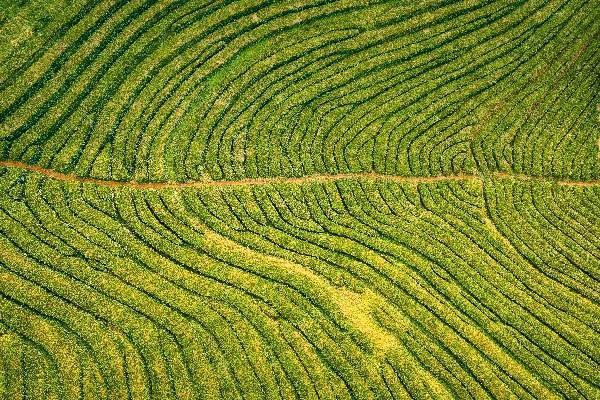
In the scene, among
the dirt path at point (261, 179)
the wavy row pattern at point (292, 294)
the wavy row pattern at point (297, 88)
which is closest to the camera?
the wavy row pattern at point (292, 294)

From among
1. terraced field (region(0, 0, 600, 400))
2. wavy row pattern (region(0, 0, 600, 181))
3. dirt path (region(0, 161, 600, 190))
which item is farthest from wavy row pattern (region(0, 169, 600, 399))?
wavy row pattern (region(0, 0, 600, 181))

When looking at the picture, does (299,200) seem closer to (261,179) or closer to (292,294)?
(261,179)

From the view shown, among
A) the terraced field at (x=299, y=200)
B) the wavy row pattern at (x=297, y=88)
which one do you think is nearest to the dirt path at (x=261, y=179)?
the terraced field at (x=299, y=200)

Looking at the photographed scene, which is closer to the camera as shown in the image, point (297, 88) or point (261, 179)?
point (261, 179)

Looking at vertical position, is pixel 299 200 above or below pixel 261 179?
below

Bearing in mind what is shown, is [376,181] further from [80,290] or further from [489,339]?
[80,290]

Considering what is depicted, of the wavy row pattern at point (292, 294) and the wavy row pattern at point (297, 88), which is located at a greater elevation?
the wavy row pattern at point (297, 88)

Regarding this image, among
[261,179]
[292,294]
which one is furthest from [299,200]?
[292,294]

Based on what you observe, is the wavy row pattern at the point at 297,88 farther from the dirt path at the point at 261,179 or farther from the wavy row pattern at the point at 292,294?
the wavy row pattern at the point at 292,294

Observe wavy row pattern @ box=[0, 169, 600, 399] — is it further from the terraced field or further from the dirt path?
the dirt path

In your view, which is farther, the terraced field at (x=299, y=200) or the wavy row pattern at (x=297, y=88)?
the wavy row pattern at (x=297, y=88)
